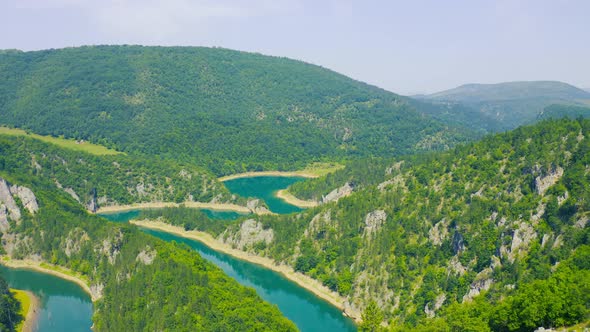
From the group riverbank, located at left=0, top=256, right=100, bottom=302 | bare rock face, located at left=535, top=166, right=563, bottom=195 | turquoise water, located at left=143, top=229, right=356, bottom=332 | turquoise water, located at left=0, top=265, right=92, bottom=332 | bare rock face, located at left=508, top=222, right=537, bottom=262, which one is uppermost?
bare rock face, located at left=535, top=166, right=563, bottom=195

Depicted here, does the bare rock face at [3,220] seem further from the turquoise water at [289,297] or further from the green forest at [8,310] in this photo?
the turquoise water at [289,297]

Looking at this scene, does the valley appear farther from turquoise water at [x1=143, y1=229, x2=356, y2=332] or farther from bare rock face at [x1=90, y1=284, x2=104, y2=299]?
bare rock face at [x1=90, y1=284, x2=104, y2=299]

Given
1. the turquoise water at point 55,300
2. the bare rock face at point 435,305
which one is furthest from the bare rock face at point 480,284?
the turquoise water at point 55,300

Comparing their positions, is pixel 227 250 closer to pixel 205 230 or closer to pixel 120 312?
pixel 205 230

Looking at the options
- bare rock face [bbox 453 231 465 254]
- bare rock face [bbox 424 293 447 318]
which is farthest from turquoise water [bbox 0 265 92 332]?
bare rock face [bbox 453 231 465 254]

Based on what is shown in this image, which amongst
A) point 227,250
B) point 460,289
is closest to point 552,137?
point 460,289

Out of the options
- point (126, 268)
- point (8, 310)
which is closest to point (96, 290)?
point (126, 268)
